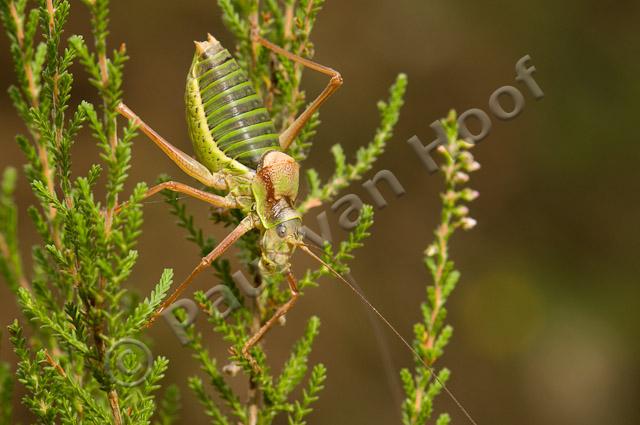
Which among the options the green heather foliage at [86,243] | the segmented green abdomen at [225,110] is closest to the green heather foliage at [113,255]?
the green heather foliage at [86,243]

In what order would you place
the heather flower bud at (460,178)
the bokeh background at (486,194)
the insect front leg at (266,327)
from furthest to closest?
1. the bokeh background at (486,194)
2. the heather flower bud at (460,178)
3. the insect front leg at (266,327)

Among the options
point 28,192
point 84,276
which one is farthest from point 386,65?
point 84,276

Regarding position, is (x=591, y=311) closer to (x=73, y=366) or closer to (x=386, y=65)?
(x=386, y=65)

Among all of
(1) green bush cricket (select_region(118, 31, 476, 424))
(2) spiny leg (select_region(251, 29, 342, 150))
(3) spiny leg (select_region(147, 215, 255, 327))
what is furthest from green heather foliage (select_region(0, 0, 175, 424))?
(2) spiny leg (select_region(251, 29, 342, 150))

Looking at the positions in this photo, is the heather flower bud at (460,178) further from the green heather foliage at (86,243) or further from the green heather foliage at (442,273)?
the green heather foliage at (86,243)

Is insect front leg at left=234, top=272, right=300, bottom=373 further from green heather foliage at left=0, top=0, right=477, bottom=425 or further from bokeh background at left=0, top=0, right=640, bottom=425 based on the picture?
bokeh background at left=0, top=0, right=640, bottom=425

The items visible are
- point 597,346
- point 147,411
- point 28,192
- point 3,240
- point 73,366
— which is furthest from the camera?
point 597,346

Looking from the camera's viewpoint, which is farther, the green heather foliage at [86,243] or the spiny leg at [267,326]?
the spiny leg at [267,326]
